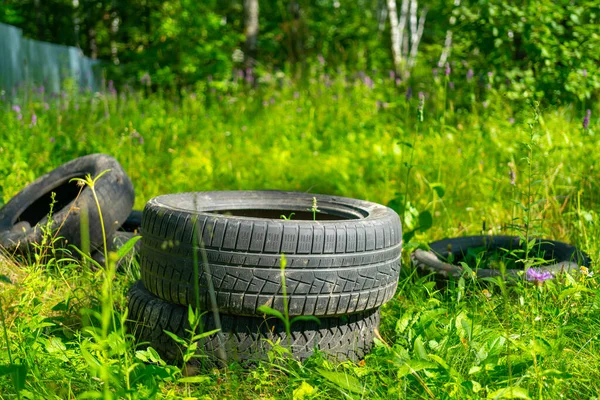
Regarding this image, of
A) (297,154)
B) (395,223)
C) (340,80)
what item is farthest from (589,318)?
(340,80)

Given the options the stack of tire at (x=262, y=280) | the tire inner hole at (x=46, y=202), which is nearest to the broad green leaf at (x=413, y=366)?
the stack of tire at (x=262, y=280)

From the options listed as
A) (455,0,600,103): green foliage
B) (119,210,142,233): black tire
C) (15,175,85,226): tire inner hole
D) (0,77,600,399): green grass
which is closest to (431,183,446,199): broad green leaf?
(0,77,600,399): green grass

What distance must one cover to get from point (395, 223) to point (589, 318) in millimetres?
887

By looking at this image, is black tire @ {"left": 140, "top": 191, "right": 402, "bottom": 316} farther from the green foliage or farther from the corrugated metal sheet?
the corrugated metal sheet

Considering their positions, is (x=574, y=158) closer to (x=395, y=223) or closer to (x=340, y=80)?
(x=395, y=223)

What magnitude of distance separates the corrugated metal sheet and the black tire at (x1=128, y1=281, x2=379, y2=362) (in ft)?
26.7

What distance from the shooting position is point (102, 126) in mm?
6531

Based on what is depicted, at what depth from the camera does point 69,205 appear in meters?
3.68

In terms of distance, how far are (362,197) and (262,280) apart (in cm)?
276

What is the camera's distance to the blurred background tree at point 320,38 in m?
6.43

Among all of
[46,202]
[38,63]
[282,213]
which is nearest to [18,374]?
[282,213]

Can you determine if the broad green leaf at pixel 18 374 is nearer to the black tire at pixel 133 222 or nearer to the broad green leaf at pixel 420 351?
the broad green leaf at pixel 420 351

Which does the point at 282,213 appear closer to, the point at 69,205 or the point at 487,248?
the point at 487,248

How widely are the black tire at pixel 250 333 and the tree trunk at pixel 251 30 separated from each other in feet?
34.7
